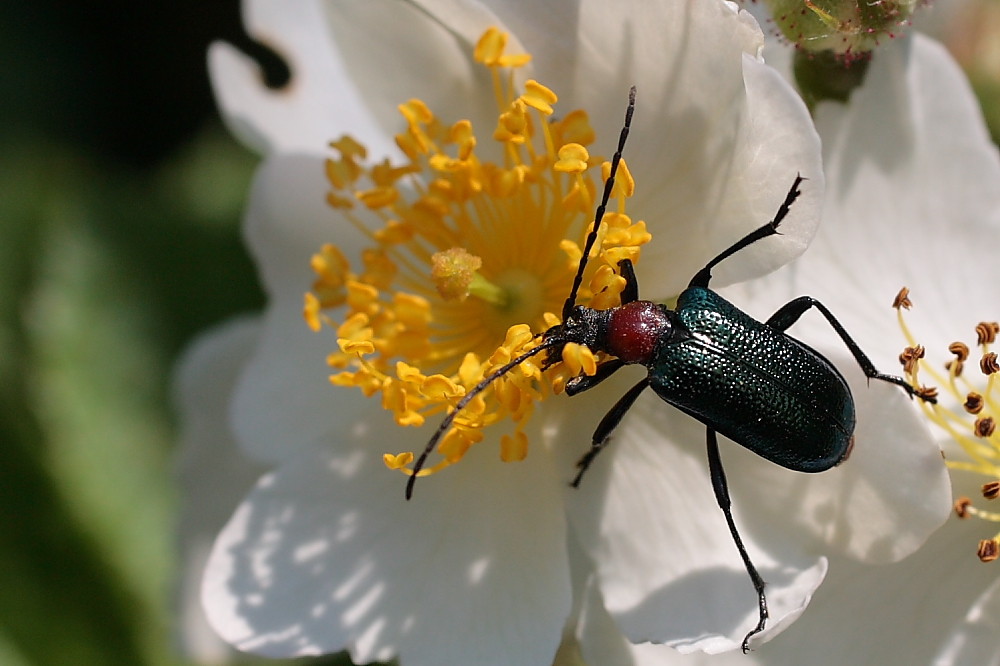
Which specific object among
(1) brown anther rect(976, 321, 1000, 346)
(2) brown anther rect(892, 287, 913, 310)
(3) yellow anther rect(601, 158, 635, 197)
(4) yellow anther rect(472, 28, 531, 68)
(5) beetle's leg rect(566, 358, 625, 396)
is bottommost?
(5) beetle's leg rect(566, 358, 625, 396)

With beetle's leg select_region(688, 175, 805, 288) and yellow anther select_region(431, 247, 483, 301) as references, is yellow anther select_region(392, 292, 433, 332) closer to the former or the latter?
yellow anther select_region(431, 247, 483, 301)

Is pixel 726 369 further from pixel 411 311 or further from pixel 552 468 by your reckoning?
pixel 411 311

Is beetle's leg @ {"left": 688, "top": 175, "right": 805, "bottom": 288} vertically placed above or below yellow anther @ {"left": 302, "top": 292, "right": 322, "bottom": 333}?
A: above

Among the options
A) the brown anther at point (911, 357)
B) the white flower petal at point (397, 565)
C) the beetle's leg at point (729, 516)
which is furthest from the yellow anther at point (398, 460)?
the brown anther at point (911, 357)

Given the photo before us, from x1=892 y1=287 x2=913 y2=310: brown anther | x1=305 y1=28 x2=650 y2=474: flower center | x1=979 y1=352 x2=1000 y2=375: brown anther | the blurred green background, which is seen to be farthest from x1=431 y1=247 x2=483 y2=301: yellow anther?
the blurred green background

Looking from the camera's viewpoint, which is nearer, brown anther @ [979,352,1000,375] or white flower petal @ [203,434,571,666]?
brown anther @ [979,352,1000,375]

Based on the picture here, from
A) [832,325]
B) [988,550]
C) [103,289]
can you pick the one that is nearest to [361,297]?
[832,325]

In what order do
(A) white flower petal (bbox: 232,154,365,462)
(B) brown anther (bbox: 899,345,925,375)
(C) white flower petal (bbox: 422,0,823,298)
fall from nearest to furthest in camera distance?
(C) white flower petal (bbox: 422,0,823,298), (B) brown anther (bbox: 899,345,925,375), (A) white flower petal (bbox: 232,154,365,462)
